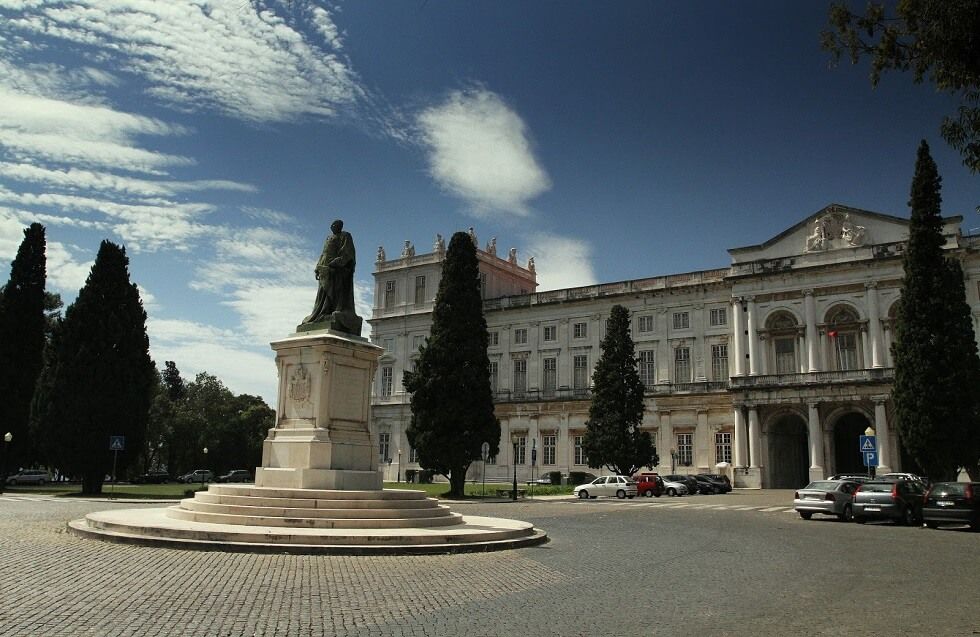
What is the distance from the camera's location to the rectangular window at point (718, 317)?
61.3m

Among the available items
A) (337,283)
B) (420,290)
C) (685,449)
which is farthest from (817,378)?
Result: (337,283)

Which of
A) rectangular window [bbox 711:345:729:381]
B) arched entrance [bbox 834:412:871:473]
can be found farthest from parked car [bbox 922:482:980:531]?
rectangular window [bbox 711:345:729:381]

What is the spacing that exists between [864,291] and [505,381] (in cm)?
3069

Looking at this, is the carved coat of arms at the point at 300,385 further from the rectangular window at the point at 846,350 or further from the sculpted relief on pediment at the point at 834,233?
the sculpted relief on pediment at the point at 834,233

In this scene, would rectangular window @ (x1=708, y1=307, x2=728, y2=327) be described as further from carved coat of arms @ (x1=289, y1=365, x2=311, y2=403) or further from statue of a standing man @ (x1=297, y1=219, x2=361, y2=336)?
carved coat of arms @ (x1=289, y1=365, x2=311, y2=403)

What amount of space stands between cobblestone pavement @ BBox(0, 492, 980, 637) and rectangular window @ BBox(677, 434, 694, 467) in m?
45.8

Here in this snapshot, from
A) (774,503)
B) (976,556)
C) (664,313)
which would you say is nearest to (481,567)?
(976,556)

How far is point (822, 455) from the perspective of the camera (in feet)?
174

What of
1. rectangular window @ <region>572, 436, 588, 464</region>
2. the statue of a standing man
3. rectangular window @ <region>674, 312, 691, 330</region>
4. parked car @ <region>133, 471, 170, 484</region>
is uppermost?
rectangular window @ <region>674, 312, 691, 330</region>

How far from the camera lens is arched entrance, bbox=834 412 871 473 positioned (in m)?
57.3

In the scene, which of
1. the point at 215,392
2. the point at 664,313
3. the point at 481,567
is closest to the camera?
the point at 481,567

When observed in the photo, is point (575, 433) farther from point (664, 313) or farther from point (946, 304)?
point (946, 304)

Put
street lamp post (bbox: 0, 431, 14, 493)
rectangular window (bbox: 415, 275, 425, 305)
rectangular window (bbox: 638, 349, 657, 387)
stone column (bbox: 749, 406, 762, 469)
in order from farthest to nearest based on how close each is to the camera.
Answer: rectangular window (bbox: 415, 275, 425, 305) → rectangular window (bbox: 638, 349, 657, 387) → stone column (bbox: 749, 406, 762, 469) → street lamp post (bbox: 0, 431, 14, 493)

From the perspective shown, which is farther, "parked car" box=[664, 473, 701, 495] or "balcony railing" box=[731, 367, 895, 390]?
"balcony railing" box=[731, 367, 895, 390]
